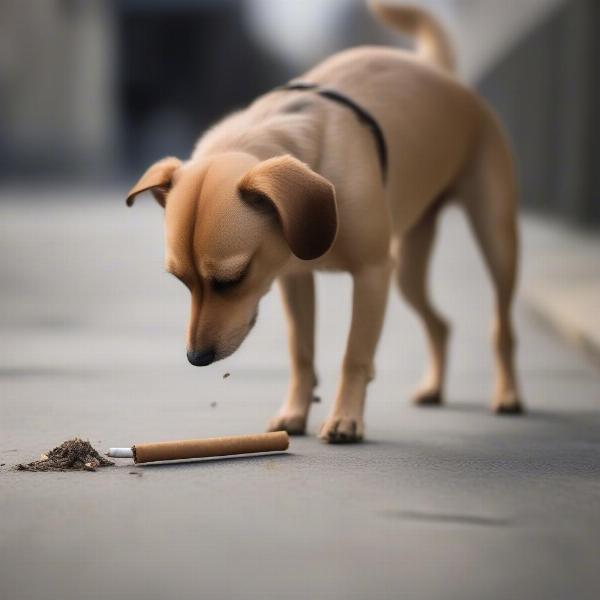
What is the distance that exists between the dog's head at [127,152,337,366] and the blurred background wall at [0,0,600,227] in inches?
111

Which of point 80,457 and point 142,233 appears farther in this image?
point 142,233

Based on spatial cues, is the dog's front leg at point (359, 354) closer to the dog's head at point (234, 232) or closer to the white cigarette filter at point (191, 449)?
the white cigarette filter at point (191, 449)

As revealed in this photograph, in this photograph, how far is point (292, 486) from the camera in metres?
3.82

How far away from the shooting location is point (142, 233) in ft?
62.8

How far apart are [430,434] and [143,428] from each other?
1086mm

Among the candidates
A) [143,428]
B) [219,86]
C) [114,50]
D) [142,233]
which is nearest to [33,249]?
[142,233]

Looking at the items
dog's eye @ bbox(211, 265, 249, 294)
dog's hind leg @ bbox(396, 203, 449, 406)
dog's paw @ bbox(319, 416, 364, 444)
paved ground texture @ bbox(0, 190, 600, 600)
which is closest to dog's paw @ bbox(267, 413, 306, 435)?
paved ground texture @ bbox(0, 190, 600, 600)

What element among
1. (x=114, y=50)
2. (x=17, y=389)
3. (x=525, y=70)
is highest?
(x=114, y=50)

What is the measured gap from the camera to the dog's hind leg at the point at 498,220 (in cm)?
575

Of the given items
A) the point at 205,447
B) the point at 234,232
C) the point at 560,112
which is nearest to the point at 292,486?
the point at 205,447

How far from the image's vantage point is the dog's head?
158 inches

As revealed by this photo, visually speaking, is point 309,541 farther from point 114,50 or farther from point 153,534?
point 114,50

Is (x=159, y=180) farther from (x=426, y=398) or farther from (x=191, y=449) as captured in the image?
(x=426, y=398)

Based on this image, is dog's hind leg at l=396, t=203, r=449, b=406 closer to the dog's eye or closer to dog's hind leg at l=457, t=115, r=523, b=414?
dog's hind leg at l=457, t=115, r=523, b=414
